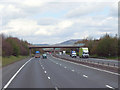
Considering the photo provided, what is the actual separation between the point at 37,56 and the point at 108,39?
3426 cm

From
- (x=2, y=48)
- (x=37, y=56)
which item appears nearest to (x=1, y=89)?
(x=2, y=48)

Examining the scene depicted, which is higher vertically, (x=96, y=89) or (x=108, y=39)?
(x=108, y=39)

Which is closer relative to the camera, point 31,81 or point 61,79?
point 31,81

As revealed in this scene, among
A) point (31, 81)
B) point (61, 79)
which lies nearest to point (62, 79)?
point (61, 79)

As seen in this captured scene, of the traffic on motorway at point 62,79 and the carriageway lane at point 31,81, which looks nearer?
the traffic on motorway at point 62,79

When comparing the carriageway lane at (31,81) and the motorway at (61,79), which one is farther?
the carriageway lane at (31,81)

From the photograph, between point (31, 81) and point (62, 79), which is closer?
point (31, 81)

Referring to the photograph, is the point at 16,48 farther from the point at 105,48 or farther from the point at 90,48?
the point at 90,48

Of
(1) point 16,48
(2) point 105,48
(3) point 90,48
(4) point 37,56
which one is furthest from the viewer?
(3) point 90,48

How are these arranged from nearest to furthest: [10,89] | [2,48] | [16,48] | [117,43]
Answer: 1. [10,89]
2. [2,48]
3. [117,43]
4. [16,48]

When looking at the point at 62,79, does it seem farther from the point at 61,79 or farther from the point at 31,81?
the point at 31,81

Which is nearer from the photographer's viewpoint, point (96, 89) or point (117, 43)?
point (96, 89)

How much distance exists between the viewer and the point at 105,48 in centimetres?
8600

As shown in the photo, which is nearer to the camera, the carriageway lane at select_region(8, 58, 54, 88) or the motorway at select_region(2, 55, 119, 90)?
the motorway at select_region(2, 55, 119, 90)
